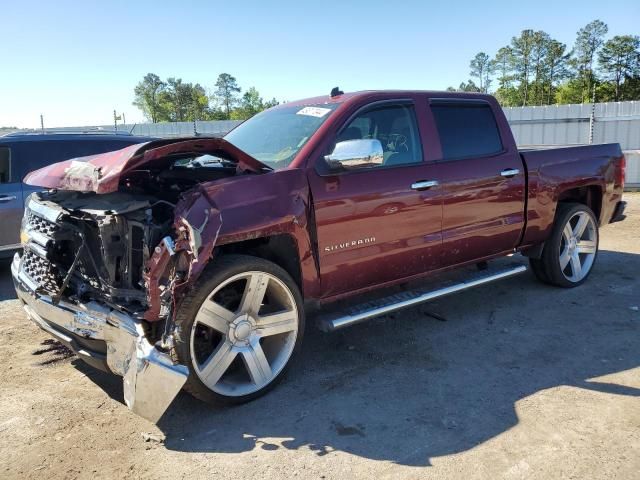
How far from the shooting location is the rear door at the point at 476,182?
14.1 ft

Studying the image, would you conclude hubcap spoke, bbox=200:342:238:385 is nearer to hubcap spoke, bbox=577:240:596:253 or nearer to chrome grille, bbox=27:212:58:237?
chrome grille, bbox=27:212:58:237

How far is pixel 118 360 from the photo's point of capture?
2.99 meters

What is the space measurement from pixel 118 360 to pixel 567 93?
67.3m

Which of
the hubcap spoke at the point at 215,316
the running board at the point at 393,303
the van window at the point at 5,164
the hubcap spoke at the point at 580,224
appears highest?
the van window at the point at 5,164

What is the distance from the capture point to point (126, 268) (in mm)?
3264

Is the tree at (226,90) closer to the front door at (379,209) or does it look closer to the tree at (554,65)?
the tree at (554,65)

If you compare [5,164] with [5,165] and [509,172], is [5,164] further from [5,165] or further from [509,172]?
[509,172]

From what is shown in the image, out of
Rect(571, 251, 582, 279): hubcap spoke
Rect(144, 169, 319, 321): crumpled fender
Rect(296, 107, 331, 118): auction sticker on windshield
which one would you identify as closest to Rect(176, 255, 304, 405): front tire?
Rect(144, 169, 319, 321): crumpled fender

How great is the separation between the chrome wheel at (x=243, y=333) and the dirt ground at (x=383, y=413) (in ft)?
0.65

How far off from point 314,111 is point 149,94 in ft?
278

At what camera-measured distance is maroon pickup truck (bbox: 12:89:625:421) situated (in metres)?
2.99

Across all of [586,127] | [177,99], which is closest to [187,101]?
[177,99]

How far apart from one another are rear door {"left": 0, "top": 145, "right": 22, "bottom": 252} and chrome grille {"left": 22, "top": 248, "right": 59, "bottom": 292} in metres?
2.97

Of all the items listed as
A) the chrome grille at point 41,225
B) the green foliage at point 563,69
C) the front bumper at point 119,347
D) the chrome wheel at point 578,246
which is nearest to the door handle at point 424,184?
the chrome wheel at point 578,246
